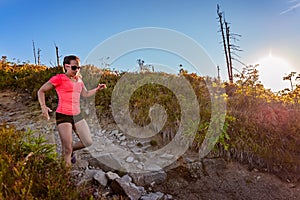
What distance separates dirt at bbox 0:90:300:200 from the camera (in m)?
5.66

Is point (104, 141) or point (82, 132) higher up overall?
point (82, 132)

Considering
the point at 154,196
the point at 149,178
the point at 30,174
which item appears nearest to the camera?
the point at 30,174

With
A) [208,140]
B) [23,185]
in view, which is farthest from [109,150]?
[23,185]

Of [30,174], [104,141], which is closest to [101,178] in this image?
[30,174]

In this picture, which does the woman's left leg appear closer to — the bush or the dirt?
the bush

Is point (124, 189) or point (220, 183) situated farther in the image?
point (220, 183)

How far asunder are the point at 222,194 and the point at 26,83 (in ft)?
29.0

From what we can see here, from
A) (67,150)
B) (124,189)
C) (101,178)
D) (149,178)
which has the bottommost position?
(149,178)

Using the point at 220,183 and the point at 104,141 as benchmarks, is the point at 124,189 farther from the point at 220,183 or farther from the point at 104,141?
the point at 104,141

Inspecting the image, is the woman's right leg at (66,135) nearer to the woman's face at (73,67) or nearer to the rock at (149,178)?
the woman's face at (73,67)

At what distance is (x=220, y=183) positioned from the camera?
603 centimetres

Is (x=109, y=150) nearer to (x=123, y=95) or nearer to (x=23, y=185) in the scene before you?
(x=123, y=95)

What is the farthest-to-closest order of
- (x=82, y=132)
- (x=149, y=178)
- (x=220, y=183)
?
1. (x=220, y=183)
2. (x=149, y=178)
3. (x=82, y=132)

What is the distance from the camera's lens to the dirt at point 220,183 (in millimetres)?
5664
